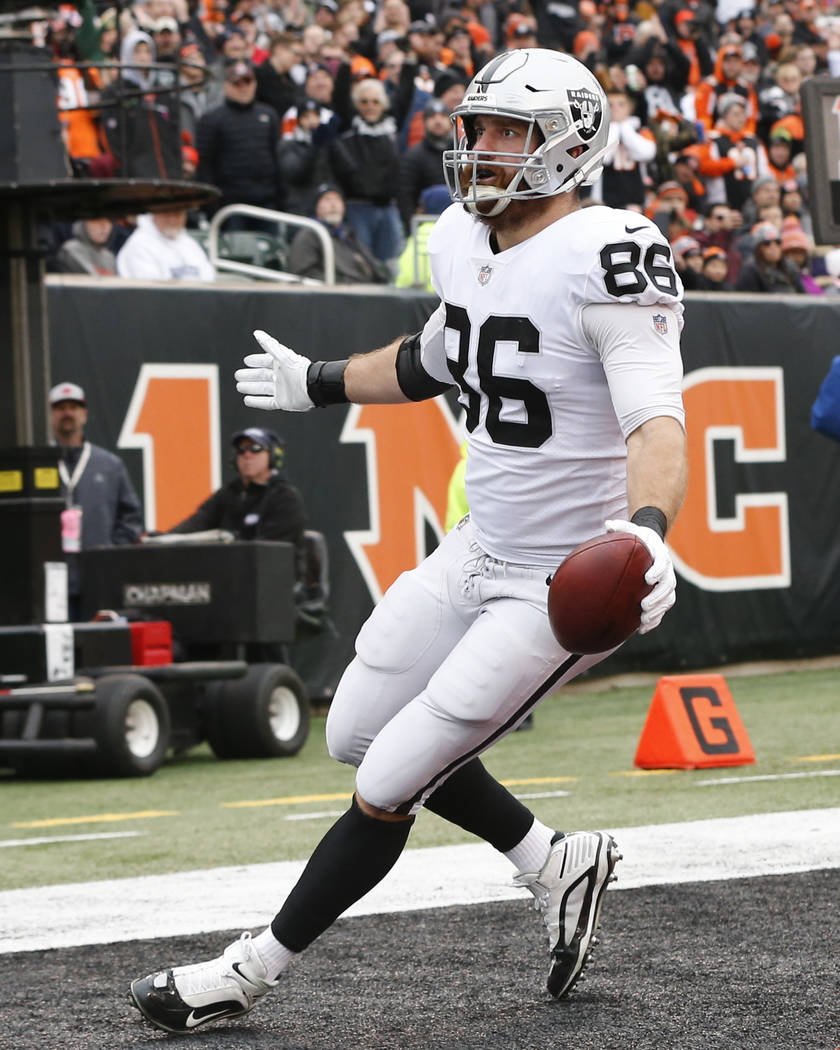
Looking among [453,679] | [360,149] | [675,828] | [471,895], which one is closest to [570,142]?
[453,679]

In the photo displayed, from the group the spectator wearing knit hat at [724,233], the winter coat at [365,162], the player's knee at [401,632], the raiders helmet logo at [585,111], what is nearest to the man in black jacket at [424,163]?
the winter coat at [365,162]

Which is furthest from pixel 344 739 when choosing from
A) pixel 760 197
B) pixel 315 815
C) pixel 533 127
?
pixel 760 197

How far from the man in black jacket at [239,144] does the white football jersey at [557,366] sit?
960 cm

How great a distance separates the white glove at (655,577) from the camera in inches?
134

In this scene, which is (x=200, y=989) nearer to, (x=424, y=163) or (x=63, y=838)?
(x=63, y=838)

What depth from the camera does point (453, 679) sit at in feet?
12.5

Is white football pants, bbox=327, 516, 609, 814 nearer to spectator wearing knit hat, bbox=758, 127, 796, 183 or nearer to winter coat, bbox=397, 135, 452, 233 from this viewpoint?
winter coat, bbox=397, 135, 452, 233

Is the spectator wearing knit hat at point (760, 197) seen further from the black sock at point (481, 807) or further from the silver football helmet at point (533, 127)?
the black sock at point (481, 807)

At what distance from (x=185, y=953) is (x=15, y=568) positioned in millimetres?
4994

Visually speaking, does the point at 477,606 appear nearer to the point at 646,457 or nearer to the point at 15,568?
the point at 646,457

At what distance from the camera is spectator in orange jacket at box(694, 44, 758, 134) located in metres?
17.9

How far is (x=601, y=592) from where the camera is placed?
3.45m

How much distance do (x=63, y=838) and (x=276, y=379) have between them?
3.13 m

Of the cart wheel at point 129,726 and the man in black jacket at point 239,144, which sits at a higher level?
the man in black jacket at point 239,144
